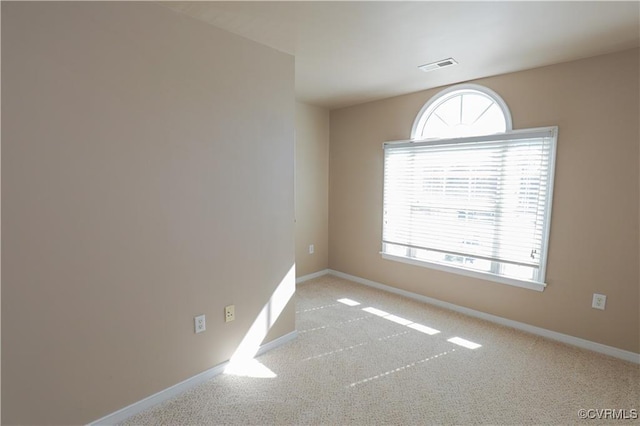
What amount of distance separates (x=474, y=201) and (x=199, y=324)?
270cm

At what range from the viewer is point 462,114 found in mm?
3240

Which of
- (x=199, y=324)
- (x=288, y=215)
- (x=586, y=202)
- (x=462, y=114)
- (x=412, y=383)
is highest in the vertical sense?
(x=462, y=114)

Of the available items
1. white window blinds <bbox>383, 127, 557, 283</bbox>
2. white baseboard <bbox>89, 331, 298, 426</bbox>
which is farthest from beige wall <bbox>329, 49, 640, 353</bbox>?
white baseboard <bbox>89, 331, 298, 426</bbox>

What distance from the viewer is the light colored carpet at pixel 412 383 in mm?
1838

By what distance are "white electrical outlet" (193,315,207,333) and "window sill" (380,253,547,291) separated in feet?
7.91

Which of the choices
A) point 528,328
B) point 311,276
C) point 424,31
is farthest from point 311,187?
point 528,328

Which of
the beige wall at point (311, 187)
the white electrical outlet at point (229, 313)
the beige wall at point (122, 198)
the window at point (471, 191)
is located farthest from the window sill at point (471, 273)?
the white electrical outlet at point (229, 313)

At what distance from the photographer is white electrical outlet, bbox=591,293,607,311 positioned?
8.17 feet

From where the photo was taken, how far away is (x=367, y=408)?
6.23 feet

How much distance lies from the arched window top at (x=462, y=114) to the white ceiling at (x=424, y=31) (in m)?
0.27

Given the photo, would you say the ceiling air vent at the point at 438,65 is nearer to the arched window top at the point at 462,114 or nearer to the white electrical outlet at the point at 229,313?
the arched window top at the point at 462,114

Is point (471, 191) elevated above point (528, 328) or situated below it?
above

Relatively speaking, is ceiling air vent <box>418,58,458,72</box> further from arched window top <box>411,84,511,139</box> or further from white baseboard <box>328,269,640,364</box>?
white baseboard <box>328,269,640,364</box>

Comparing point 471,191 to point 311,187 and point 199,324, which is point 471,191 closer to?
point 311,187
